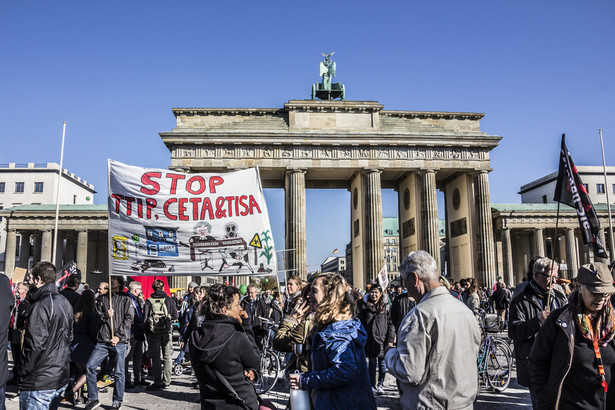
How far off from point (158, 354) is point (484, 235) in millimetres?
32666

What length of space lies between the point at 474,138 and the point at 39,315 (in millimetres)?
37937

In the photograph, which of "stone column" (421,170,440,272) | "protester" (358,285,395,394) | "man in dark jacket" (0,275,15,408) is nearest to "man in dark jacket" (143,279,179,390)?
"protester" (358,285,395,394)

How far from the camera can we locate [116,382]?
7.45 meters

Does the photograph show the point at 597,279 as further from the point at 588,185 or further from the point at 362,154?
the point at 588,185

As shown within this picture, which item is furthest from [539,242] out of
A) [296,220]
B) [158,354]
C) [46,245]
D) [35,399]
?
[35,399]

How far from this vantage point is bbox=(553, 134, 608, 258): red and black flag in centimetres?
632

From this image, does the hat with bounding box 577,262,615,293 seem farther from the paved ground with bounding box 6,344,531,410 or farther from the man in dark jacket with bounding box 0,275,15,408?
the paved ground with bounding box 6,344,531,410

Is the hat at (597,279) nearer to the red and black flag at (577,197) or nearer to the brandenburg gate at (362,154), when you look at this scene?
the red and black flag at (577,197)

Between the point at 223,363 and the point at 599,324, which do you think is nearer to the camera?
the point at 599,324

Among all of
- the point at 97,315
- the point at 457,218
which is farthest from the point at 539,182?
the point at 97,315

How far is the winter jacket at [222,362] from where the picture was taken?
12.6 feet

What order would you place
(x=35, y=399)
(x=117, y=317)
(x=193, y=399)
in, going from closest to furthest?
(x=35, y=399) < (x=117, y=317) < (x=193, y=399)

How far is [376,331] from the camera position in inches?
345

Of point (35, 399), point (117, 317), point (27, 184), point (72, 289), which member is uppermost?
point (27, 184)
